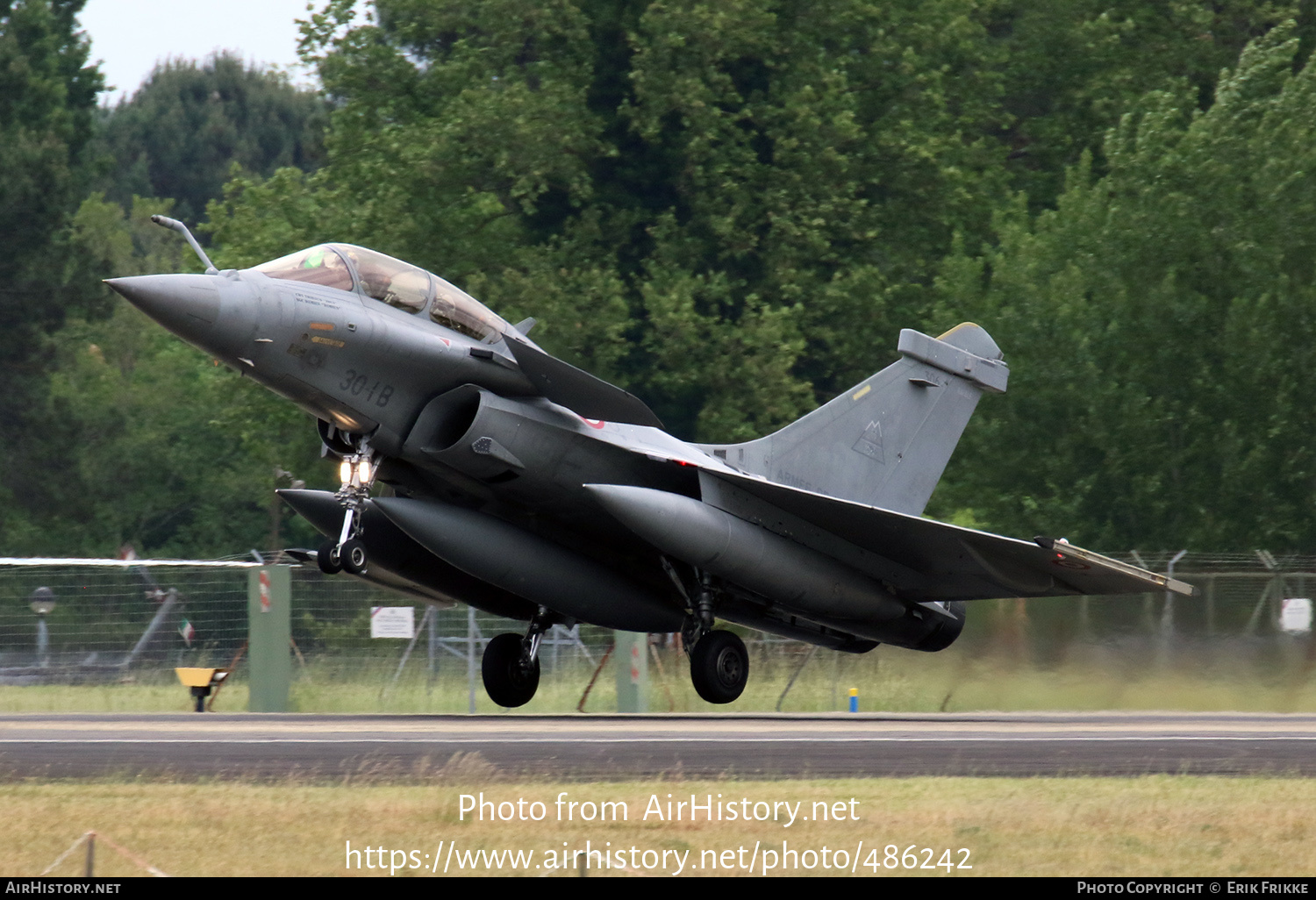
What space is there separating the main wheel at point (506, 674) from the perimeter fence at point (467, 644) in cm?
570

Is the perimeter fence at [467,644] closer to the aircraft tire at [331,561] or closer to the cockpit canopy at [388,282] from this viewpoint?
the cockpit canopy at [388,282]

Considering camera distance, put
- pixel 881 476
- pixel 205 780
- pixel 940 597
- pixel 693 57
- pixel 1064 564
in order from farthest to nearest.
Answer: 1. pixel 693 57
2. pixel 881 476
3. pixel 940 597
4. pixel 1064 564
5. pixel 205 780

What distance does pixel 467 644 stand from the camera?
2086 cm

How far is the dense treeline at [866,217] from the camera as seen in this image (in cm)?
2772

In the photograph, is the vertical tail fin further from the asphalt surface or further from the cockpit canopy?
the cockpit canopy

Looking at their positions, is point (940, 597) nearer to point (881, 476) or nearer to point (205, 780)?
point (881, 476)

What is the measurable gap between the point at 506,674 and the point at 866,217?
21533 millimetres

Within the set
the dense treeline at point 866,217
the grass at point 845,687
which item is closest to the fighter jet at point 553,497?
the grass at point 845,687

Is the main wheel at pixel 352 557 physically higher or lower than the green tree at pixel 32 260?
lower

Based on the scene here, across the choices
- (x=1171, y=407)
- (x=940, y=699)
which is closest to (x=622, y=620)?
(x=940, y=699)

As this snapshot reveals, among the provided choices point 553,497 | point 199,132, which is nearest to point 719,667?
point 553,497

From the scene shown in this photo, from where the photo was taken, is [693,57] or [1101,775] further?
[693,57]

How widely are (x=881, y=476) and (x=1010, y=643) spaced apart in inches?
189

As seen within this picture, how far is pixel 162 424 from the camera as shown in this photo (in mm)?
47500
